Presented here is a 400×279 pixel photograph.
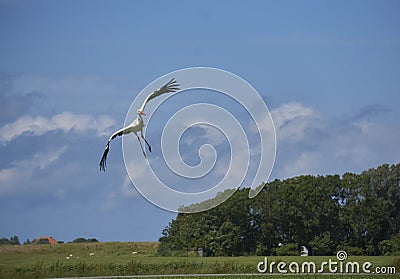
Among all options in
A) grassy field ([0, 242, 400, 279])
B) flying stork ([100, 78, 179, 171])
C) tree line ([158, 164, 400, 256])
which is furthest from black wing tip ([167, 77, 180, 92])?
tree line ([158, 164, 400, 256])

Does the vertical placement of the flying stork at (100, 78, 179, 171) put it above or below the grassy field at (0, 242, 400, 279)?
above

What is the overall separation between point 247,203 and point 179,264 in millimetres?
23705

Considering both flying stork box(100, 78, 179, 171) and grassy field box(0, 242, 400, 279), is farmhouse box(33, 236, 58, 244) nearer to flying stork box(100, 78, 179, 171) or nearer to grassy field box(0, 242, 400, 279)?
grassy field box(0, 242, 400, 279)

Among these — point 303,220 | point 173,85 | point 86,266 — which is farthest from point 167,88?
point 303,220

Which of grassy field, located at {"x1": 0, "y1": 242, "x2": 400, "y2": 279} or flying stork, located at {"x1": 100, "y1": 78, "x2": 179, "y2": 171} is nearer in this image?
flying stork, located at {"x1": 100, "y1": 78, "x2": 179, "y2": 171}

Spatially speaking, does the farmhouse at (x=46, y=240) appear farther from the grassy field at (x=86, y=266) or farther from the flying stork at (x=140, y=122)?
the flying stork at (x=140, y=122)

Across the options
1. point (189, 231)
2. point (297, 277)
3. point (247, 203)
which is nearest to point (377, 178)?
point (247, 203)

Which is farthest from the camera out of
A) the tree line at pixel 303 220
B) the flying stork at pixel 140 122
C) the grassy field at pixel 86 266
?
the tree line at pixel 303 220

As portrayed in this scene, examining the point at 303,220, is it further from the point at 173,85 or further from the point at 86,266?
the point at 173,85

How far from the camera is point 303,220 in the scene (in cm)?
6469

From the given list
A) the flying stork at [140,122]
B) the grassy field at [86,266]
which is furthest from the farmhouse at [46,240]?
the flying stork at [140,122]

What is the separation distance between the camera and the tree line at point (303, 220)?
6250 centimetres

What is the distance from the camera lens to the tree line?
62.5 meters

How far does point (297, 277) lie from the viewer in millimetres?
37219
